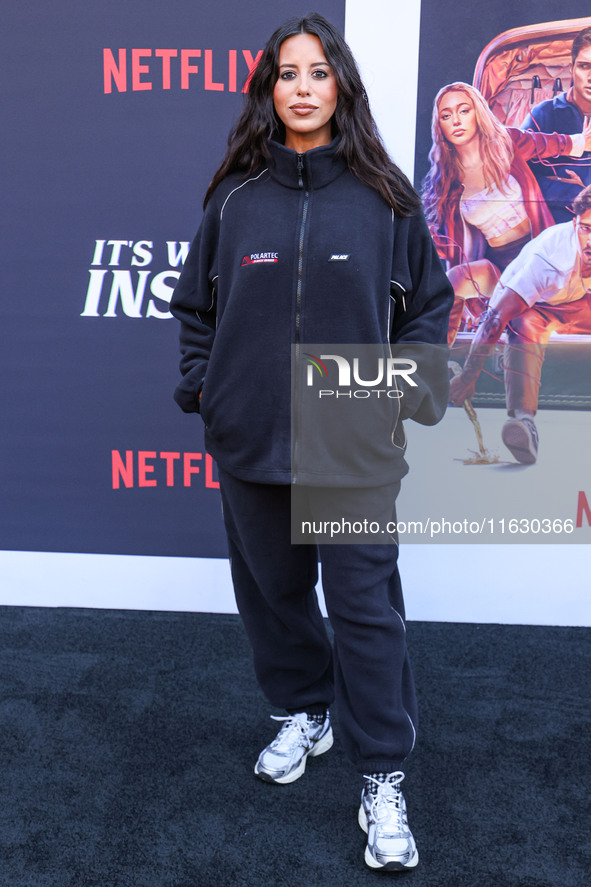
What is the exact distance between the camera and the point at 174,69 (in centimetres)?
228

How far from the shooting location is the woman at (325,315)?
1401 millimetres

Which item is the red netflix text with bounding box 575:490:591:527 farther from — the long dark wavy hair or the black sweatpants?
the long dark wavy hair

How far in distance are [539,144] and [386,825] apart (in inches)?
73.1

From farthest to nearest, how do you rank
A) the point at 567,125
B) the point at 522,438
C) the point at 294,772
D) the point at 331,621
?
the point at 522,438
the point at 567,125
the point at 294,772
the point at 331,621

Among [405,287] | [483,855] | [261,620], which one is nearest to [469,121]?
[405,287]

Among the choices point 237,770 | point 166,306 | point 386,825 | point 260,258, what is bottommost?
point 237,770

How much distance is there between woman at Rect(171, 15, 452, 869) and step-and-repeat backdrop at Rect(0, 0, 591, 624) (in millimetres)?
898

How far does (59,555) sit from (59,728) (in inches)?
31.4

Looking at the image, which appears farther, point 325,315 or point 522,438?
point 522,438

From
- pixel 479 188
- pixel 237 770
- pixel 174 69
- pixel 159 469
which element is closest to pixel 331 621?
pixel 237 770

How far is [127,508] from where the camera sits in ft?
8.18

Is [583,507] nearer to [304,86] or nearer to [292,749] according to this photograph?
[292,749]

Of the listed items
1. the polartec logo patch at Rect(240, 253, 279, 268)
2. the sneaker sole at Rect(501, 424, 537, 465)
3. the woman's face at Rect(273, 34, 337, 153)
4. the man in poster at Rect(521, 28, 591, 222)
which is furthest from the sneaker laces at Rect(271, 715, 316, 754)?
the man in poster at Rect(521, 28, 591, 222)

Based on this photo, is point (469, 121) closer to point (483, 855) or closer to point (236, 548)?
point (236, 548)
